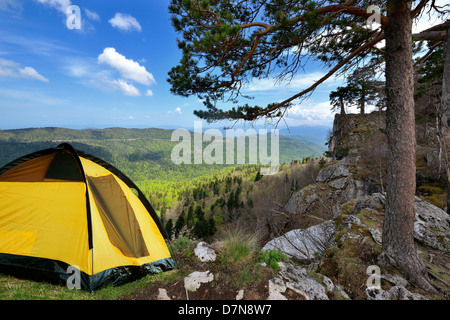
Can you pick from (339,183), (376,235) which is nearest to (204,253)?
(376,235)

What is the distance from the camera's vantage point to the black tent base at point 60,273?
10.8 ft

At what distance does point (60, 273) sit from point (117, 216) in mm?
1276

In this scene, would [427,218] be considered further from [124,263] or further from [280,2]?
[124,263]

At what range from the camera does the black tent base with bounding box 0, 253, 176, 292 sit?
3.29 metres

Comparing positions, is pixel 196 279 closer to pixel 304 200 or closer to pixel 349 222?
pixel 349 222

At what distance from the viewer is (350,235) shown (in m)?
4.98

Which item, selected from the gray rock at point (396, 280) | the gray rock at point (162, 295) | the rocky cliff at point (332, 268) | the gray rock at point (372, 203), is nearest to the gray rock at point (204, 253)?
the rocky cliff at point (332, 268)

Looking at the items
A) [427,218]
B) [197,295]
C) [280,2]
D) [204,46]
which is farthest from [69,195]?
[427,218]

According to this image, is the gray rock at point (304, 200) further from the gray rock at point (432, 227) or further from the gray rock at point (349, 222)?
the gray rock at point (432, 227)

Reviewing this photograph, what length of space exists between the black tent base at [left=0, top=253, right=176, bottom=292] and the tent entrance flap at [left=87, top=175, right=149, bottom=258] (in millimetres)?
348

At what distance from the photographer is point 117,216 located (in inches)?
157

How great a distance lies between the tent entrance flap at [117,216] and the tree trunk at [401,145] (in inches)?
201

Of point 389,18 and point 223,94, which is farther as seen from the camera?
point 223,94
